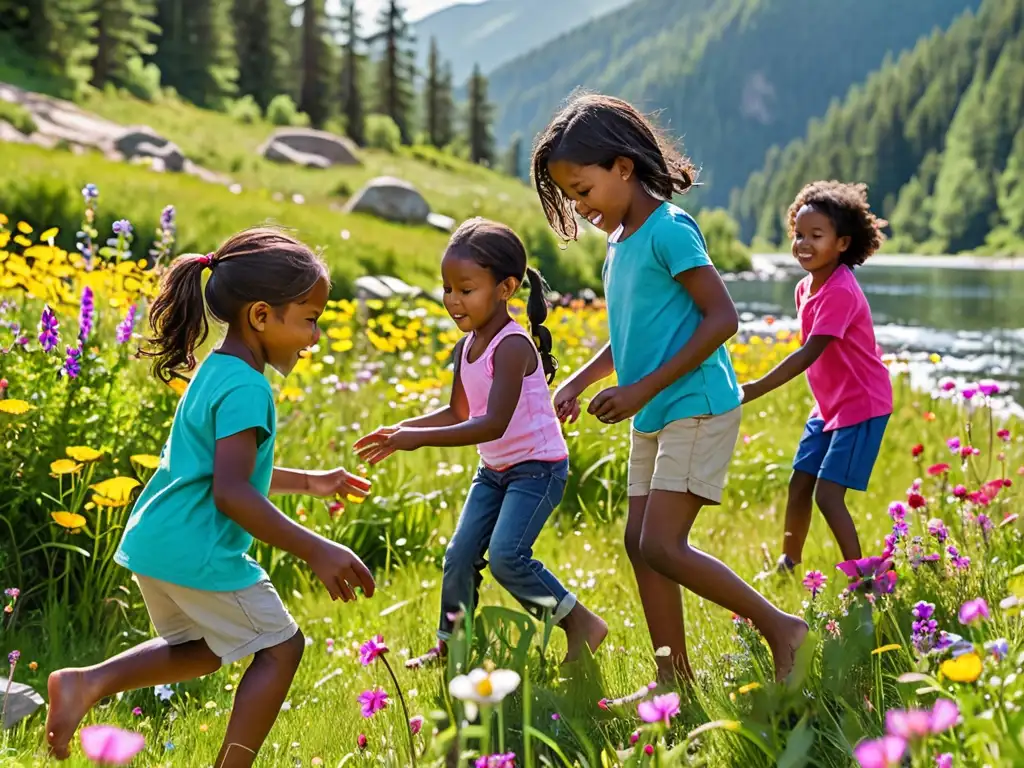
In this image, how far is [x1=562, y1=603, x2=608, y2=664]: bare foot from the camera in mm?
3143

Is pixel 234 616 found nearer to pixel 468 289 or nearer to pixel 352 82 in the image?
pixel 468 289

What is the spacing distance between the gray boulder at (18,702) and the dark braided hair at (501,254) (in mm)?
1665

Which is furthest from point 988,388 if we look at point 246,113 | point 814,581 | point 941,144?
point 941,144

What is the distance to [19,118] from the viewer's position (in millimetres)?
20719

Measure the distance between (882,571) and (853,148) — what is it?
13092cm

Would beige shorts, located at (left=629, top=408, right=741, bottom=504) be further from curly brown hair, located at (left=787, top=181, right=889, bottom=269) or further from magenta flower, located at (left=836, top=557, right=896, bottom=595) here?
curly brown hair, located at (left=787, top=181, right=889, bottom=269)

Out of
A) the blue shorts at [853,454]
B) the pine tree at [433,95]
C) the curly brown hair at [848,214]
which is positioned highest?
the pine tree at [433,95]

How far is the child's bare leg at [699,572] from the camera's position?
2.74 meters

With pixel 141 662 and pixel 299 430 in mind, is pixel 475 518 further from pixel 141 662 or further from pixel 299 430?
pixel 299 430

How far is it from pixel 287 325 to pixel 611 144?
1087mm

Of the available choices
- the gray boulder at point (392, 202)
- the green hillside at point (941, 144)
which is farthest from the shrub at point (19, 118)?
the green hillside at point (941, 144)

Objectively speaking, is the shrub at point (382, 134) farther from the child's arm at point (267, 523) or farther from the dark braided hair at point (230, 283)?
the child's arm at point (267, 523)

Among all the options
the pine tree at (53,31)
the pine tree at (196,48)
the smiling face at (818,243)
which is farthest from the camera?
the pine tree at (196,48)

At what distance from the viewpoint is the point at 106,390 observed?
12.7 ft
